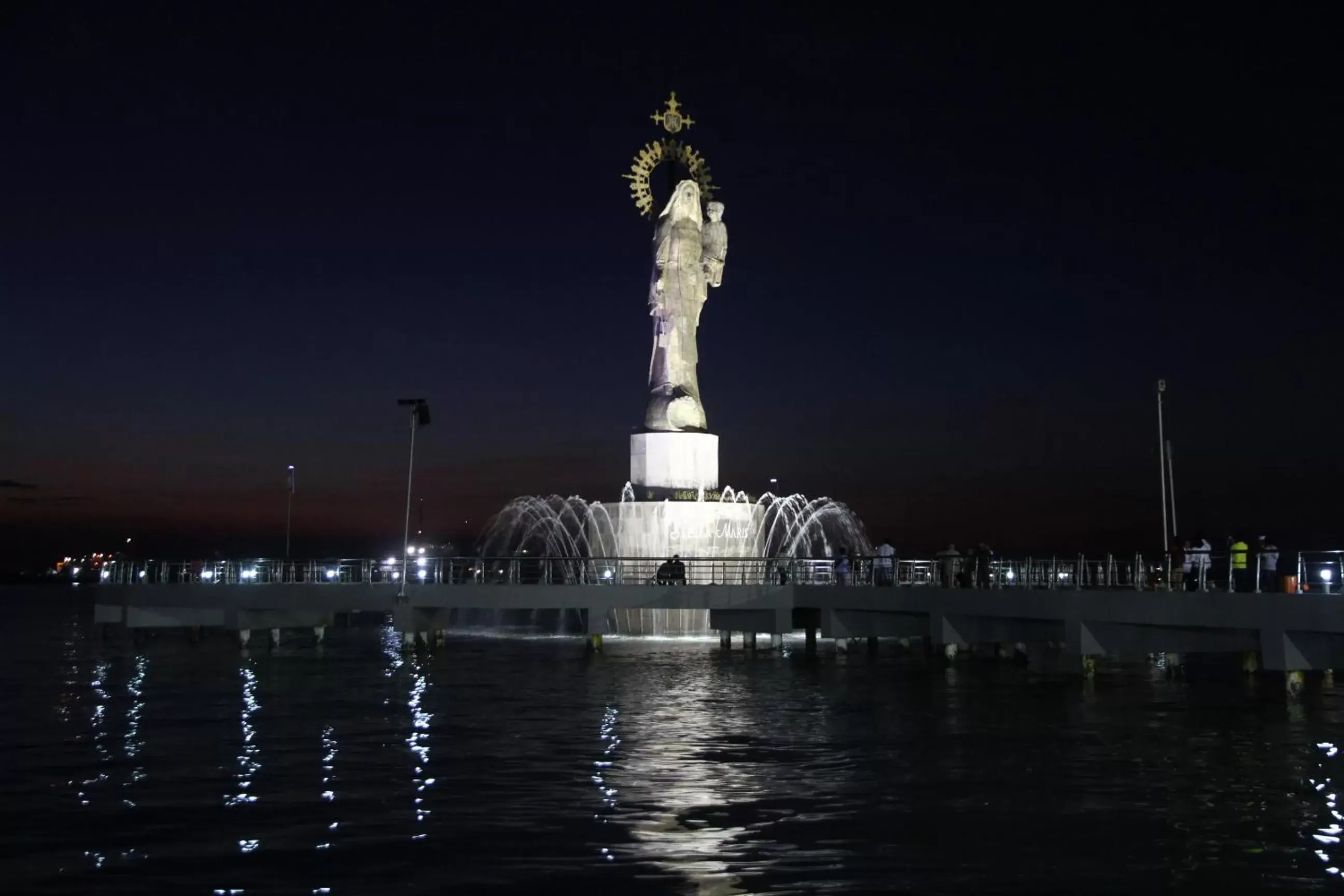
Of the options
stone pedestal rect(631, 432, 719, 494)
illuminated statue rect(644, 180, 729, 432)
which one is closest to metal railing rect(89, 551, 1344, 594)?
stone pedestal rect(631, 432, 719, 494)

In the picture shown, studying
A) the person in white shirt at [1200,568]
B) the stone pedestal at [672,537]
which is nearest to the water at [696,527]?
the stone pedestal at [672,537]

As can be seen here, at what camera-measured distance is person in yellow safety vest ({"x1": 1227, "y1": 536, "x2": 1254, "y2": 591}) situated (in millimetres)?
32634

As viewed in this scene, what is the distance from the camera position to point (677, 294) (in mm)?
62562

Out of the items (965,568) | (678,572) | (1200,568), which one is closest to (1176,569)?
(1200,568)

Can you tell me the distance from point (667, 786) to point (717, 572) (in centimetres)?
3525

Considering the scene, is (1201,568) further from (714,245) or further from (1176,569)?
(714,245)

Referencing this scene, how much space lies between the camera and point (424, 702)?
1297 inches

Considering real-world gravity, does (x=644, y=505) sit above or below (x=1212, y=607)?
above

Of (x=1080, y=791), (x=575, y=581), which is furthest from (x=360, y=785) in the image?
(x=575, y=581)

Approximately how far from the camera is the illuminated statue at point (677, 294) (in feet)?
204

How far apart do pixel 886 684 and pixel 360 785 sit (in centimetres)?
2061

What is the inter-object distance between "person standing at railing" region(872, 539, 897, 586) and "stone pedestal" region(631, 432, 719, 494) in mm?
12559

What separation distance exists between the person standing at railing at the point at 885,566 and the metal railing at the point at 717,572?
4 cm

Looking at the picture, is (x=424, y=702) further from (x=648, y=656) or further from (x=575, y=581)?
(x=575, y=581)
